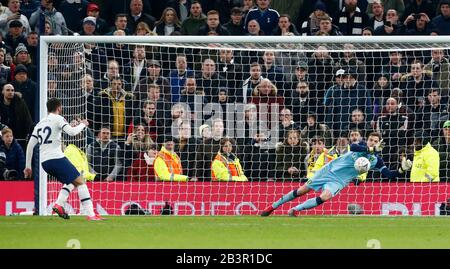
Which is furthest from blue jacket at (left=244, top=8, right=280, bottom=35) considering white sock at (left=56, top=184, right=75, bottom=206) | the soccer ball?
white sock at (left=56, top=184, right=75, bottom=206)

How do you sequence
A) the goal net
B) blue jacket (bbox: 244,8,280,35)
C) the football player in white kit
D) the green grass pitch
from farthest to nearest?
blue jacket (bbox: 244,8,280,35) < the goal net < the football player in white kit < the green grass pitch

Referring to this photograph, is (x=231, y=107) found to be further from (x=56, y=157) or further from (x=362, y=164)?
(x=56, y=157)

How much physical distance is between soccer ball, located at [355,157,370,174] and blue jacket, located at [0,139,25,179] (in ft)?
20.0

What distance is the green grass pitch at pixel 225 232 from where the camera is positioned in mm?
15406

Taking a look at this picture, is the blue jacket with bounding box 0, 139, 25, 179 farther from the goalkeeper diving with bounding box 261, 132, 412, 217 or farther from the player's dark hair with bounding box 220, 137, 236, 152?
the goalkeeper diving with bounding box 261, 132, 412, 217

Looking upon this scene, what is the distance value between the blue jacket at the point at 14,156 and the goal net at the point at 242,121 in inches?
37.5

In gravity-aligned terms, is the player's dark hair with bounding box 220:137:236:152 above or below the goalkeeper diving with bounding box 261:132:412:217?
above

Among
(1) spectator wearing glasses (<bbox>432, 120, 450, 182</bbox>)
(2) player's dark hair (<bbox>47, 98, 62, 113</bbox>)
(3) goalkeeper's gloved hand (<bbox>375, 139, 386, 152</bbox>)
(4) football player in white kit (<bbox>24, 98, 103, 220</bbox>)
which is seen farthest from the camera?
(1) spectator wearing glasses (<bbox>432, 120, 450, 182</bbox>)

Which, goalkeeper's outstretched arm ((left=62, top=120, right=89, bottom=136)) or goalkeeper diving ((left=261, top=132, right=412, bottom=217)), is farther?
goalkeeper diving ((left=261, top=132, right=412, bottom=217))

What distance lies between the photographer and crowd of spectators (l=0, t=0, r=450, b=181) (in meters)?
21.7

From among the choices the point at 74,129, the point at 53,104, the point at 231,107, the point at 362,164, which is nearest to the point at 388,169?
the point at 362,164

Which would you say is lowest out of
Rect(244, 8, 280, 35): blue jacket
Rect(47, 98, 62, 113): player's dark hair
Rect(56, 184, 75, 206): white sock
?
Rect(56, 184, 75, 206): white sock
